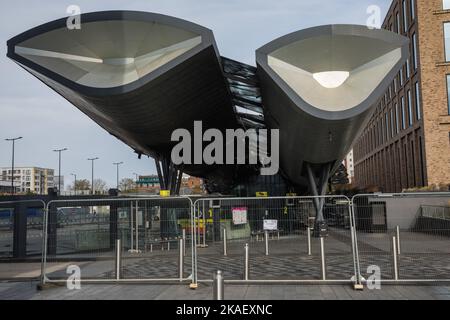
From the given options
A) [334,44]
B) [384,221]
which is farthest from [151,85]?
[384,221]

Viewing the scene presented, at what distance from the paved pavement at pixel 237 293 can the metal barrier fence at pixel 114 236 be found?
2.26 meters

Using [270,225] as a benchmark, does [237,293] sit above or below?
below

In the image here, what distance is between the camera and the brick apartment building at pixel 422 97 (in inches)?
1510

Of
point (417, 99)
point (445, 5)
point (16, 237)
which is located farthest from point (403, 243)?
point (445, 5)

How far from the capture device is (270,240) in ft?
43.6

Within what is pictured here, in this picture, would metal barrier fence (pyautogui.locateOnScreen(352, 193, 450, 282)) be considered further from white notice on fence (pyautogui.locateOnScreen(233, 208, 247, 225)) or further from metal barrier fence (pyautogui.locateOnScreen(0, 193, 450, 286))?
white notice on fence (pyautogui.locateOnScreen(233, 208, 247, 225))

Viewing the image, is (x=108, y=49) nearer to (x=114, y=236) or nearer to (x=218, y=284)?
(x=114, y=236)

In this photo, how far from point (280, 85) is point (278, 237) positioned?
32.2ft

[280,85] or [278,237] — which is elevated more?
[280,85]

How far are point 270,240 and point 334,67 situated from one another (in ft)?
36.7
